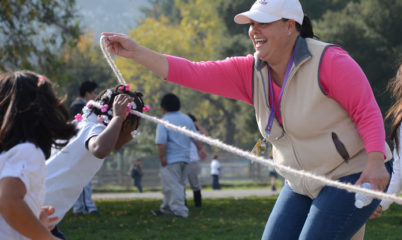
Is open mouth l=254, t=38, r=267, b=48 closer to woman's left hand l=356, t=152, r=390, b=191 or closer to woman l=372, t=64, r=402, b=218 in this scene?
woman's left hand l=356, t=152, r=390, b=191

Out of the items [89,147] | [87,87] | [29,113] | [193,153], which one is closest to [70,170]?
[89,147]

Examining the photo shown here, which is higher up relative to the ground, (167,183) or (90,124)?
(90,124)

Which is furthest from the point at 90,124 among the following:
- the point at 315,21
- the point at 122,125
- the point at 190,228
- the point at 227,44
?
the point at 227,44

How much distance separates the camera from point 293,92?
12.1 ft

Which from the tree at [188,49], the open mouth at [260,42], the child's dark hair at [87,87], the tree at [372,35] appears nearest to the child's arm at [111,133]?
the open mouth at [260,42]

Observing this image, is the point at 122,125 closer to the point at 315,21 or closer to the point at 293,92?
the point at 293,92

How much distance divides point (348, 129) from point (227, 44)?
1247 inches

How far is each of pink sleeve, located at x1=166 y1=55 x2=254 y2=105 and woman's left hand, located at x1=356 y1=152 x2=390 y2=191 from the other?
85 cm

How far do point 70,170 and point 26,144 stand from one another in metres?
1.39

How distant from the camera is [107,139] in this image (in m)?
4.15

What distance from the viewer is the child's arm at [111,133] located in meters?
4.14

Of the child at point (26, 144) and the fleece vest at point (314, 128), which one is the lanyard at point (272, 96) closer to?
the fleece vest at point (314, 128)

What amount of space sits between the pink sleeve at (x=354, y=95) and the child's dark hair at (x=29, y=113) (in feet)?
4.57

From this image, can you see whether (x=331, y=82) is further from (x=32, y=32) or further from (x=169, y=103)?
(x=32, y=32)
